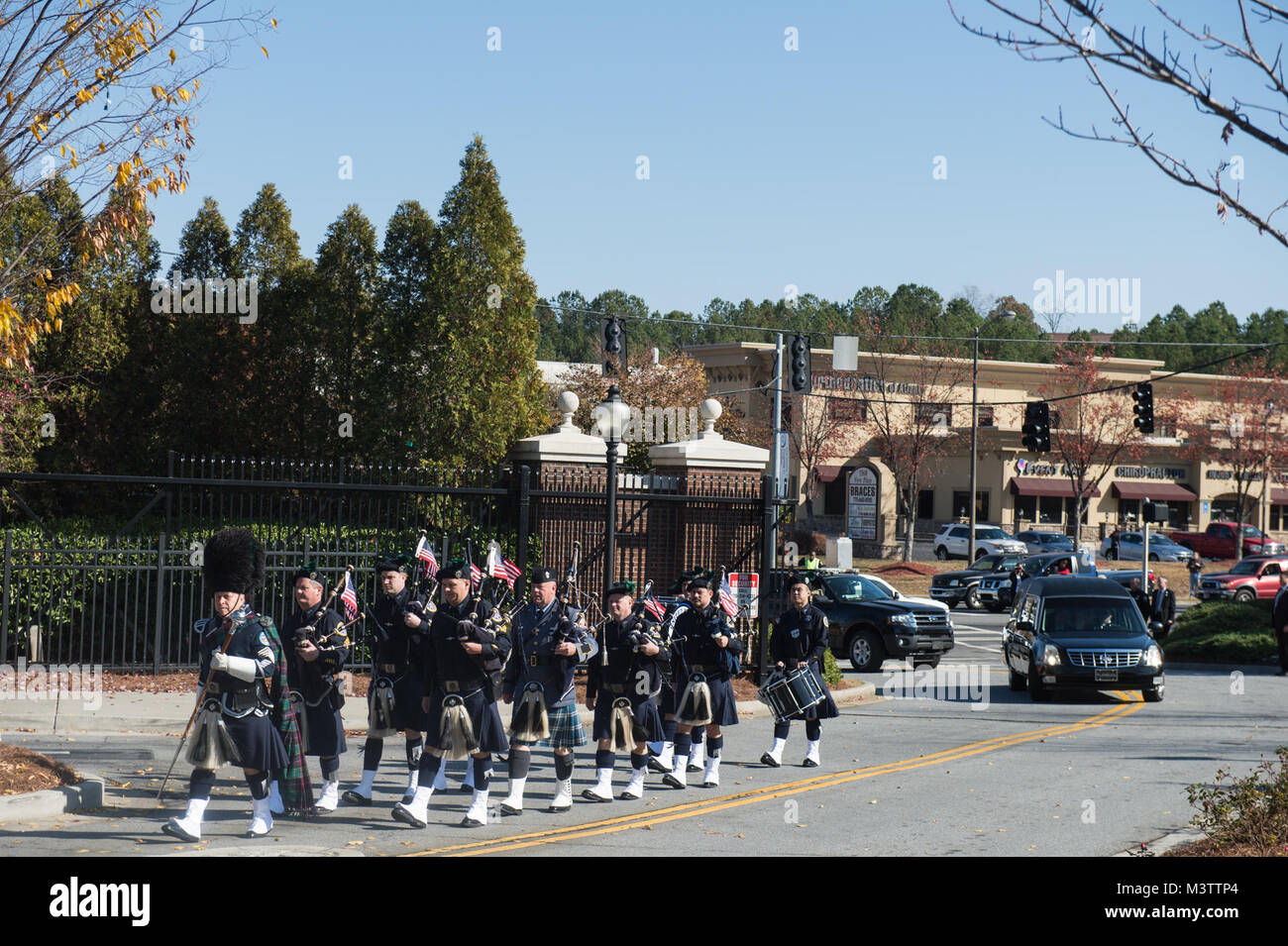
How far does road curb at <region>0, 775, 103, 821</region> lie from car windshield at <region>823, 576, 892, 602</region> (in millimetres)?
14843

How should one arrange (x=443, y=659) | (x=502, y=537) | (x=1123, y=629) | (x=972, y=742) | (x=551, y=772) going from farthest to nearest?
(x=1123, y=629)
(x=502, y=537)
(x=972, y=742)
(x=551, y=772)
(x=443, y=659)

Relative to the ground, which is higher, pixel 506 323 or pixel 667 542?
pixel 506 323

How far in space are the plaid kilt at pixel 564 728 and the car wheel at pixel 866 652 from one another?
1274cm

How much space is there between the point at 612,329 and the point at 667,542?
17.8ft

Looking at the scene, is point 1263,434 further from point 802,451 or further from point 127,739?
point 127,739

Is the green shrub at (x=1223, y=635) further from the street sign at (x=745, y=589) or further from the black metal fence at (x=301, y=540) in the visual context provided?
the street sign at (x=745, y=589)

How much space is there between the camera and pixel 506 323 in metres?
24.8

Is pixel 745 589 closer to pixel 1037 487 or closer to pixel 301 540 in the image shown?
pixel 301 540

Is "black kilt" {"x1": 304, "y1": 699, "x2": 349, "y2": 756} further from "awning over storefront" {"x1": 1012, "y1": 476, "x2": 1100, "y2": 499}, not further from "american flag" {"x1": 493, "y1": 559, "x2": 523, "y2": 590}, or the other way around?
"awning over storefront" {"x1": 1012, "y1": 476, "x2": 1100, "y2": 499}

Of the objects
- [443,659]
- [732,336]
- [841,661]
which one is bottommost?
[841,661]

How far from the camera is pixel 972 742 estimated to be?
15.0 m

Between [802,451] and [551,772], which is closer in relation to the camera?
[551,772]
